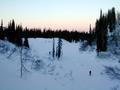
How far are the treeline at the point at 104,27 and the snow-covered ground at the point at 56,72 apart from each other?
5824mm

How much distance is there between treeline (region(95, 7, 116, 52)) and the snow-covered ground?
19.1 feet

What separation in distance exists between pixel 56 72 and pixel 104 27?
4051cm

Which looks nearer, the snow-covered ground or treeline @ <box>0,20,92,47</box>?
the snow-covered ground

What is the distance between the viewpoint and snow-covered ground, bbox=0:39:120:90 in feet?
137

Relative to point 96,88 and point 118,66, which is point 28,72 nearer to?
point 96,88

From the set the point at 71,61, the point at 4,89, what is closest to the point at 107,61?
the point at 71,61

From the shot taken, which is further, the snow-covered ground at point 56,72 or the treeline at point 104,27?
the treeline at point 104,27

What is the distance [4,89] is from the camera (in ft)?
126

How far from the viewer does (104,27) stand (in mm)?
83062

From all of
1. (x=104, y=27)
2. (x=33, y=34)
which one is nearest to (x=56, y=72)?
(x=104, y=27)

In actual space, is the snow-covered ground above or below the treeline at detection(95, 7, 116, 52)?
below

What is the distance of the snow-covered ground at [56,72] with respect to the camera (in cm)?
4181

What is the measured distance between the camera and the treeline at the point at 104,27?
221 ft

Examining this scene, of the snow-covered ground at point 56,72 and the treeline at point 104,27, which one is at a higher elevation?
the treeline at point 104,27
